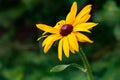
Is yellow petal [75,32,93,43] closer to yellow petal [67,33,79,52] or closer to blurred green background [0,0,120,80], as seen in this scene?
yellow petal [67,33,79,52]

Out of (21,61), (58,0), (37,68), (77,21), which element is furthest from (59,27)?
(58,0)

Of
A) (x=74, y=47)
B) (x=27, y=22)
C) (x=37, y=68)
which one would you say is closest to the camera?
(x=74, y=47)

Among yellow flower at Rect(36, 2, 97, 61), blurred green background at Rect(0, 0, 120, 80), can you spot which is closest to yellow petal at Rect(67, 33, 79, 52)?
yellow flower at Rect(36, 2, 97, 61)

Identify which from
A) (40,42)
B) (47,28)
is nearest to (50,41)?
(47,28)

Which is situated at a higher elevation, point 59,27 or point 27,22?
point 59,27

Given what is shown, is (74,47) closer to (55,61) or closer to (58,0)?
(55,61)

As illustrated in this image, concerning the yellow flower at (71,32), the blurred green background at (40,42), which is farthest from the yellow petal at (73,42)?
the blurred green background at (40,42)

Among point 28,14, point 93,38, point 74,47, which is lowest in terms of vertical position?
point 93,38

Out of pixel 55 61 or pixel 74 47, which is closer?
pixel 74 47

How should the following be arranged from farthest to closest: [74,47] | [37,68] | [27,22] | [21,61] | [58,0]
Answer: [27,22] < [58,0] < [21,61] < [37,68] < [74,47]
